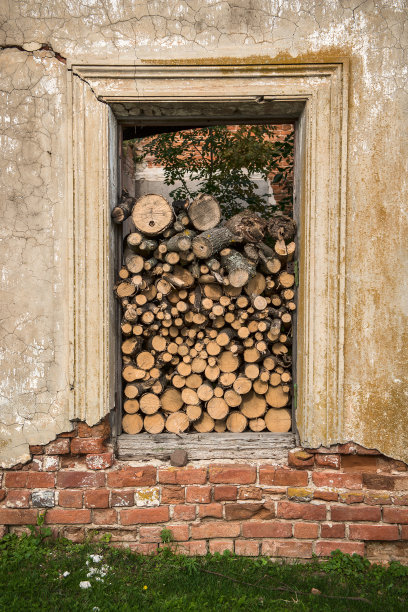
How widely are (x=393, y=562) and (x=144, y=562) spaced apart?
1514 mm

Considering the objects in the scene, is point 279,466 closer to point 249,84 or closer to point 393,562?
point 393,562

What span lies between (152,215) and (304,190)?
0.96 m

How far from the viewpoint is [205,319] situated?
3.08 meters

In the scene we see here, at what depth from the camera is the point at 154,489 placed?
9.53 feet

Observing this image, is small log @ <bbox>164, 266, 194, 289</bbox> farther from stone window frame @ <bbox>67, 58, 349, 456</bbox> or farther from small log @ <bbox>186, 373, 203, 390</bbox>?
small log @ <bbox>186, 373, 203, 390</bbox>

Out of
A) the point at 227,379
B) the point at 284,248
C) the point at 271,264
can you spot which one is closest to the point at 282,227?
the point at 284,248

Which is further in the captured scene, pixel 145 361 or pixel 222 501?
pixel 145 361

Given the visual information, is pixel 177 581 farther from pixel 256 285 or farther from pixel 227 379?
pixel 256 285

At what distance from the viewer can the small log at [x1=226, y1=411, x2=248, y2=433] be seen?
10.1 feet

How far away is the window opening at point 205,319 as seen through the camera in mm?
2973

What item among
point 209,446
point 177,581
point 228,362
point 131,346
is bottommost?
point 177,581

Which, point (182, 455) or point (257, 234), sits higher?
point (257, 234)

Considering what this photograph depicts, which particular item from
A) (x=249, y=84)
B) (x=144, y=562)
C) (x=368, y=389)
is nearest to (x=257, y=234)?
(x=249, y=84)

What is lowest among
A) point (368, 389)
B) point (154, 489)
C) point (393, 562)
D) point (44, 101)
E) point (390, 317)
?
point (393, 562)
